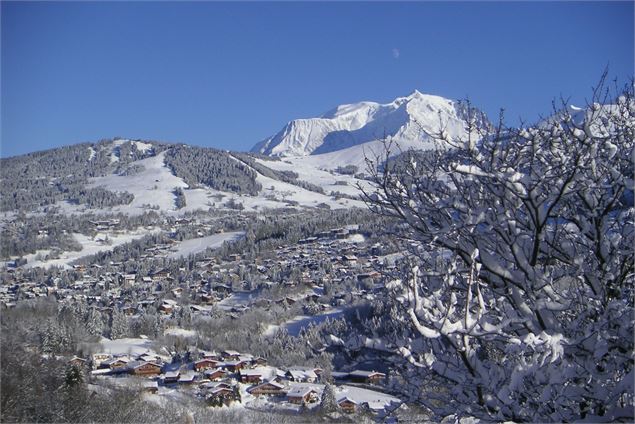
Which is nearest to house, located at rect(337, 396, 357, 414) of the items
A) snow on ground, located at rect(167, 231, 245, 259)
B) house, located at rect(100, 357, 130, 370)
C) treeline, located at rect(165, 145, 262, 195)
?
house, located at rect(100, 357, 130, 370)

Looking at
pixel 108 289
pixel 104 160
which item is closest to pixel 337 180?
pixel 104 160

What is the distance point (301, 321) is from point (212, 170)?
12638 centimetres

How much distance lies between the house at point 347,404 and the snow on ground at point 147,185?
116 metres

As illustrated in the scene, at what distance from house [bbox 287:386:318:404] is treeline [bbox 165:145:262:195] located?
13272cm

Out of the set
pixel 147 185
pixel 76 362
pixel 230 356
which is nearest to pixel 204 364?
pixel 230 356

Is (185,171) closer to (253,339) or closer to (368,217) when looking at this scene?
(368,217)

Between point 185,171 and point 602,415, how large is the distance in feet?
578

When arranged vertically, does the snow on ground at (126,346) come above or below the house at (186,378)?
below

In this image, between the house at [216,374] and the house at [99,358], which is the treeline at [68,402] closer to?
the house at [216,374]

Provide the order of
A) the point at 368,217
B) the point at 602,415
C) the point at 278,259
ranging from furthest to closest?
1. the point at 368,217
2. the point at 278,259
3. the point at 602,415

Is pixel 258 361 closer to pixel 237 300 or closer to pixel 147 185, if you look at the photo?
pixel 237 300

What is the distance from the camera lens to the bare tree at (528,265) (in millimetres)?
3283

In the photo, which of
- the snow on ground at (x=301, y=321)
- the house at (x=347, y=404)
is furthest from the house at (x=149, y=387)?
the snow on ground at (x=301, y=321)

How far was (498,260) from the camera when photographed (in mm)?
3926
